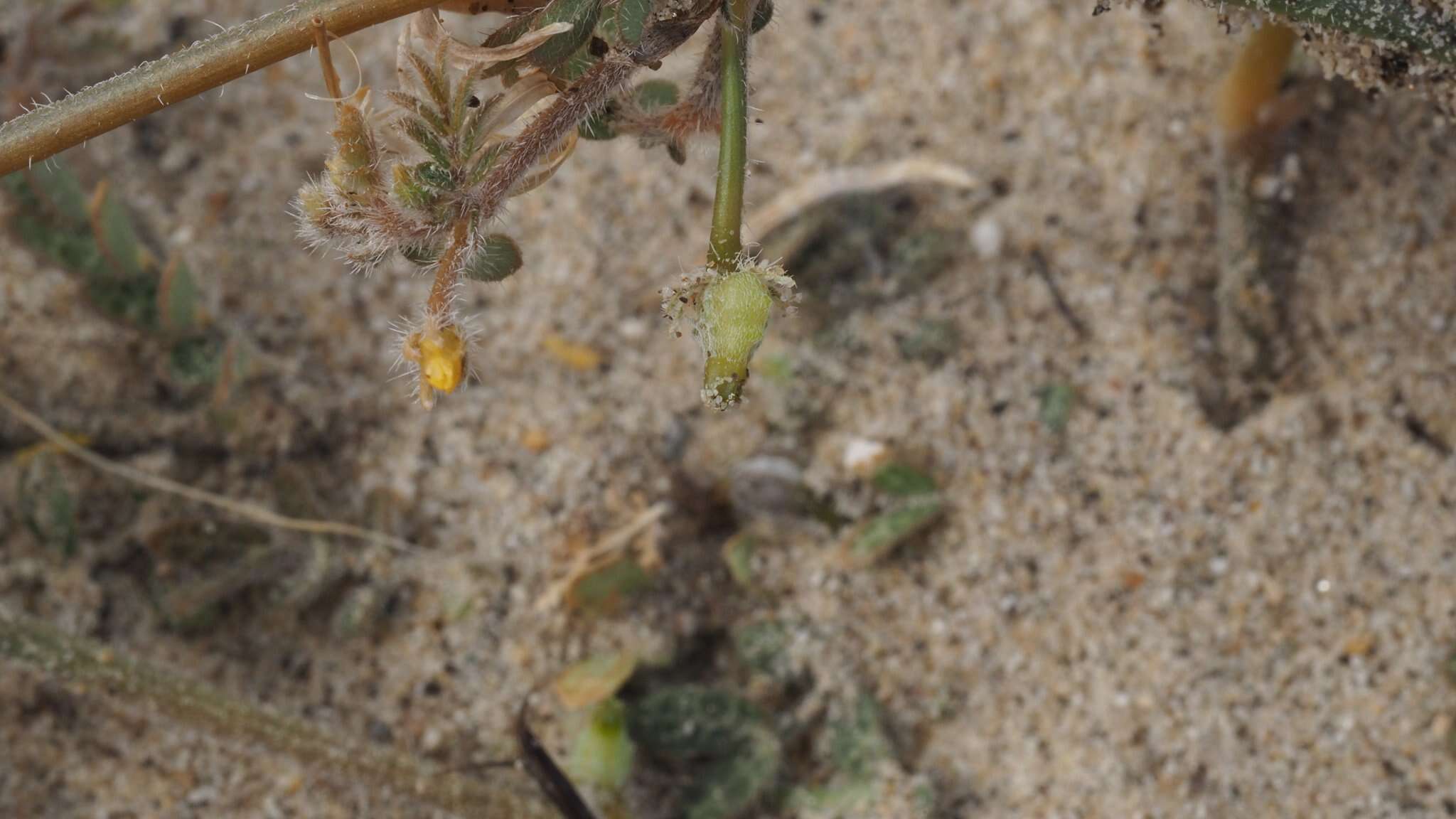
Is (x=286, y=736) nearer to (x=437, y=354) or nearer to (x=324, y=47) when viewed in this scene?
(x=437, y=354)

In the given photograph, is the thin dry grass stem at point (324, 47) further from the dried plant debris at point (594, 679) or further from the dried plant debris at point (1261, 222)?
the dried plant debris at point (1261, 222)

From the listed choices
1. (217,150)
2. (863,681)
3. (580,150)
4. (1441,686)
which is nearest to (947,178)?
(580,150)

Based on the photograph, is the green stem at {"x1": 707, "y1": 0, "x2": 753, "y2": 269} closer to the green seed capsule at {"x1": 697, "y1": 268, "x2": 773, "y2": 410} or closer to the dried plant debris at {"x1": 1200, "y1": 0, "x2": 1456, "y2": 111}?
the green seed capsule at {"x1": 697, "y1": 268, "x2": 773, "y2": 410}

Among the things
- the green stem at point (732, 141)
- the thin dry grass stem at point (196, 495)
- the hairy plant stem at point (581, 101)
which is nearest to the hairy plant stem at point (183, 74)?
the hairy plant stem at point (581, 101)

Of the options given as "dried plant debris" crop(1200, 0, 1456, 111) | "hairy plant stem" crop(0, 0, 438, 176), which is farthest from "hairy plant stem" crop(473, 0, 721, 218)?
"dried plant debris" crop(1200, 0, 1456, 111)

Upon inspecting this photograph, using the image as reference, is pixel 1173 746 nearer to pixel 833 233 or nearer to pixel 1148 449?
pixel 1148 449
